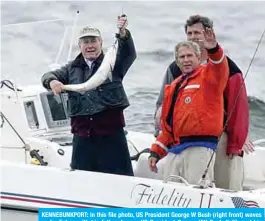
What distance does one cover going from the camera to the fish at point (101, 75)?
5762 millimetres

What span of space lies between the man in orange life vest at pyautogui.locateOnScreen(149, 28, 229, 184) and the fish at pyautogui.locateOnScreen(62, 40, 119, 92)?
1.35ft

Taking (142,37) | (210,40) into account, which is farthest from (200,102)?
(142,37)

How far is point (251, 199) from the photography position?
18.1 ft

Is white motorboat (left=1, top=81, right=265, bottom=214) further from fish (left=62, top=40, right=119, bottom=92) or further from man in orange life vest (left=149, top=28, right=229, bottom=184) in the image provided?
fish (left=62, top=40, right=119, bottom=92)

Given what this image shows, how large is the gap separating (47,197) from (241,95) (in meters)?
1.31

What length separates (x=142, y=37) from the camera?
20016 millimetres

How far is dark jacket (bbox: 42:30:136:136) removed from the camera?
19.4ft

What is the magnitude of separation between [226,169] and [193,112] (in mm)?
585

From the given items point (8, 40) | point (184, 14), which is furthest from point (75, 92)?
point (184, 14)

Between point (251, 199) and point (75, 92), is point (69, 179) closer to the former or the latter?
point (75, 92)

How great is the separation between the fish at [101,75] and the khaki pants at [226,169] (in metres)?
0.81

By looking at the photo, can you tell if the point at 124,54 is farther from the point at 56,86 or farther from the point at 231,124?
the point at 231,124

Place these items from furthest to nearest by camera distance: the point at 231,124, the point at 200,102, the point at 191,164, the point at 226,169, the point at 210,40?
the point at 226,169 → the point at 231,124 → the point at 191,164 → the point at 200,102 → the point at 210,40

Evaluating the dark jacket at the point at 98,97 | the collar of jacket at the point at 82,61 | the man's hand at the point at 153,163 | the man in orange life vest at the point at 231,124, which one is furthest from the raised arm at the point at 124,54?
the man's hand at the point at 153,163
